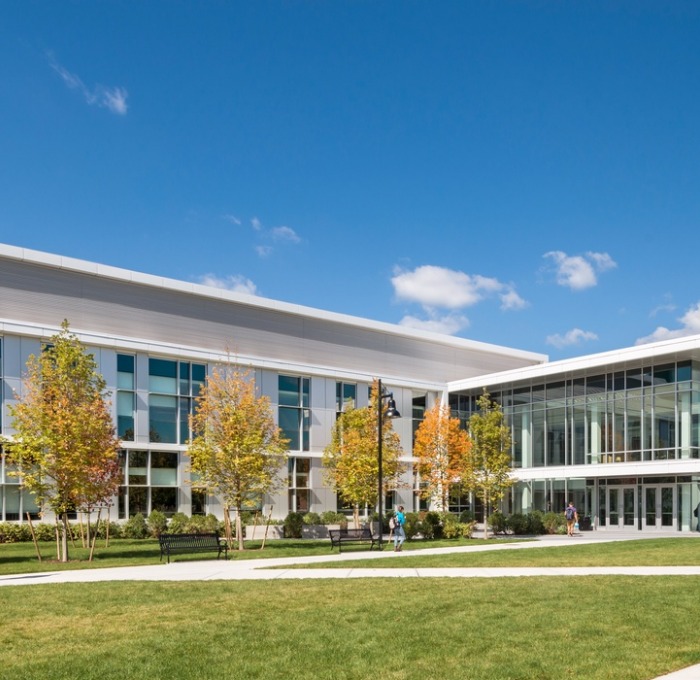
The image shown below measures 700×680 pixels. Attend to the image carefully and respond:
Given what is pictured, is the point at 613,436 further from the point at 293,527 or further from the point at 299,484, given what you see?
the point at 293,527

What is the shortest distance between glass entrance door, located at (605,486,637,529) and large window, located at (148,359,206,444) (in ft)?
74.0

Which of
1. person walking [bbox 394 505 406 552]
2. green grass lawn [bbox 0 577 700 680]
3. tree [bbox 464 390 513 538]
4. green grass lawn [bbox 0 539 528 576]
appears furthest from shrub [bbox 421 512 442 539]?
green grass lawn [bbox 0 577 700 680]

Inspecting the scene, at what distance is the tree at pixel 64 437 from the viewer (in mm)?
25719

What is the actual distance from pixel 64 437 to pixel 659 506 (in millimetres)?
30327

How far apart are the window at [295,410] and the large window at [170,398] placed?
5.31 meters

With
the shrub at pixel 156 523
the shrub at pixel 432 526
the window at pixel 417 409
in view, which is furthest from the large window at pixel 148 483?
the window at pixel 417 409

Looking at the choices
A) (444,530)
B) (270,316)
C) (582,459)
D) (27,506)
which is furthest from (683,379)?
(27,506)

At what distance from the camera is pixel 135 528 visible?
36688 mm

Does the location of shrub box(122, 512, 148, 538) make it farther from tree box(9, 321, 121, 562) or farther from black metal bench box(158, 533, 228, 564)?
black metal bench box(158, 533, 228, 564)

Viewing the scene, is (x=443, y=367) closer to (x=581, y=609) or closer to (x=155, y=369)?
(x=155, y=369)

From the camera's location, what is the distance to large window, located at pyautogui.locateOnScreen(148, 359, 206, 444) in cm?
4100

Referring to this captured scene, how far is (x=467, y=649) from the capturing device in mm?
10070

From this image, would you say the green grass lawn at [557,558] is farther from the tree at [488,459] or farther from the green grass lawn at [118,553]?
the tree at [488,459]

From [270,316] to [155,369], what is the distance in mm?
8467
